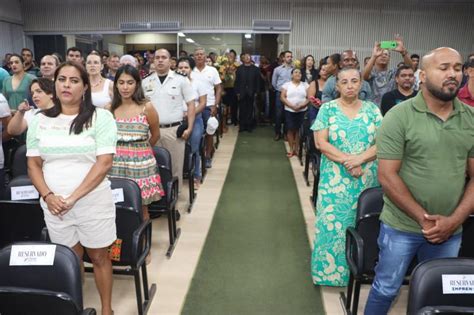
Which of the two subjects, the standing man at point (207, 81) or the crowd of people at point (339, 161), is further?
the standing man at point (207, 81)

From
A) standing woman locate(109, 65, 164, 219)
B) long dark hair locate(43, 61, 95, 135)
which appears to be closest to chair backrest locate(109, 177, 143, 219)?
standing woman locate(109, 65, 164, 219)

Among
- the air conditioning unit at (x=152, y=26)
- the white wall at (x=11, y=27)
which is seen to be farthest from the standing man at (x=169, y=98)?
the white wall at (x=11, y=27)

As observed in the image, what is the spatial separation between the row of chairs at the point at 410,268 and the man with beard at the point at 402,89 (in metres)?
1.36

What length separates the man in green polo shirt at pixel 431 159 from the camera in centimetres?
172

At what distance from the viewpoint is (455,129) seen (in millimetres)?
1731

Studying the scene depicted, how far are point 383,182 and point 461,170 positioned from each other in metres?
0.33

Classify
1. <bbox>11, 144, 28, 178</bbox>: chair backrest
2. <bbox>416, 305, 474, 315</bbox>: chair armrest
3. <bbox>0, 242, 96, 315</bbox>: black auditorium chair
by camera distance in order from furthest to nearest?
<bbox>11, 144, 28, 178</bbox>: chair backrest, <bbox>0, 242, 96, 315</bbox>: black auditorium chair, <bbox>416, 305, 474, 315</bbox>: chair armrest

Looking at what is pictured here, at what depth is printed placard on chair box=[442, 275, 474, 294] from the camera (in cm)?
155

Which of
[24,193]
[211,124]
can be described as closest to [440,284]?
[24,193]

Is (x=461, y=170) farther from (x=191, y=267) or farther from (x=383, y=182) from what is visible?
(x=191, y=267)

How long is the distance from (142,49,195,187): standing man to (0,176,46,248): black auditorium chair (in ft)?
4.63

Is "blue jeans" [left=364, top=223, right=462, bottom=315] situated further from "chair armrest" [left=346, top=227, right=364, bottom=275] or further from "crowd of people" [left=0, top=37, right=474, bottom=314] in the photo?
"chair armrest" [left=346, top=227, right=364, bottom=275]

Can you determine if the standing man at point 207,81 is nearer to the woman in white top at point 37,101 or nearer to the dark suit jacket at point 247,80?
the dark suit jacket at point 247,80

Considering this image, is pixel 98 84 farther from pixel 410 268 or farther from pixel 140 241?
pixel 410 268
